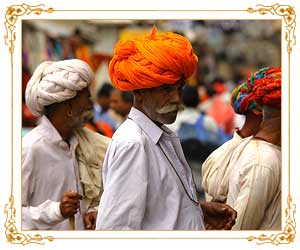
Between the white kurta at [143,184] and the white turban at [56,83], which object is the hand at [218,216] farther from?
the white turban at [56,83]

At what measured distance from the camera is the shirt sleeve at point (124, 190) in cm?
464

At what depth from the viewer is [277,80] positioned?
5750 millimetres

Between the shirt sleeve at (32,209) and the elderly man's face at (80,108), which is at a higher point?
the elderly man's face at (80,108)

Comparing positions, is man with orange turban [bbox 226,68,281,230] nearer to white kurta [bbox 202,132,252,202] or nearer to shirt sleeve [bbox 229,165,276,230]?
shirt sleeve [bbox 229,165,276,230]

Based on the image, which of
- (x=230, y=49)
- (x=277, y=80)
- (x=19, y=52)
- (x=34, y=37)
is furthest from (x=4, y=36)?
(x=230, y=49)

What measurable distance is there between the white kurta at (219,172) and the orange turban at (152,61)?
1.12m

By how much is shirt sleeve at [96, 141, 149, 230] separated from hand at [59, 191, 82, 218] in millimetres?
777

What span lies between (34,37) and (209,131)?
14.9 ft

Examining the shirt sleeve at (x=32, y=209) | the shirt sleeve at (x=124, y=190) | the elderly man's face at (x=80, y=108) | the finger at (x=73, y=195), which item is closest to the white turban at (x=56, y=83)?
the elderly man's face at (x=80, y=108)

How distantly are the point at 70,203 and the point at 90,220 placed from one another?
0.21 metres

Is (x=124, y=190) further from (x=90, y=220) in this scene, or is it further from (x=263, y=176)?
(x=263, y=176)

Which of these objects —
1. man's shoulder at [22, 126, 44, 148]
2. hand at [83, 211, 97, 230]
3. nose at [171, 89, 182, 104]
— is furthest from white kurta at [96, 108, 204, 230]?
man's shoulder at [22, 126, 44, 148]
